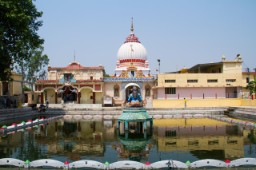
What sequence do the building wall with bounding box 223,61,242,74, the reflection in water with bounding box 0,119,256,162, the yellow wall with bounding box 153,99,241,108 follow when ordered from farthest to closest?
1. the building wall with bounding box 223,61,242,74
2. the yellow wall with bounding box 153,99,241,108
3. the reflection in water with bounding box 0,119,256,162

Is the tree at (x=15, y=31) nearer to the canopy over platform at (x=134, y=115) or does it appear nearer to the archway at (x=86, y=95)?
the canopy over platform at (x=134, y=115)

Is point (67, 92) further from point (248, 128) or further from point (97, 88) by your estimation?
point (248, 128)

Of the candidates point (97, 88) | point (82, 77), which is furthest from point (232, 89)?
point (82, 77)

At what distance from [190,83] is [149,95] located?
7641 mm

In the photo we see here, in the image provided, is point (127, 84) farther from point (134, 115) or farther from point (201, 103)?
point (134, 115)

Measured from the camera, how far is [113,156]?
1218 cm

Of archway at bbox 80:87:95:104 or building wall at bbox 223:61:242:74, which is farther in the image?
archway at bbox 80:87:95:104

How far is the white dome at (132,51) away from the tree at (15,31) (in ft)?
78.7

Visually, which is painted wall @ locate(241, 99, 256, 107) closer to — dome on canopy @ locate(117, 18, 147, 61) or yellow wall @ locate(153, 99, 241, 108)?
yellow wall @ locate(153, 99, 241, 108)

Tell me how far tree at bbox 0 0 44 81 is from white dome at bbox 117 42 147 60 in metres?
24.0

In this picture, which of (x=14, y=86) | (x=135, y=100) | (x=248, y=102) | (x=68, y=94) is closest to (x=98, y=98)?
(x=68, y=94)

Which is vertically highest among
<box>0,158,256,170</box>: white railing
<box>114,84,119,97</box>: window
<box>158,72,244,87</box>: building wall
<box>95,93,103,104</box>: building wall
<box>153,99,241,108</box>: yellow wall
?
<box>158,72,244,87</box>: building wall

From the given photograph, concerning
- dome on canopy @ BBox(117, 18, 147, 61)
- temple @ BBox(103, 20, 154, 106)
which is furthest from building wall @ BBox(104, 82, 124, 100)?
dome on canopy @ BBox(117, 18, 147, 61)

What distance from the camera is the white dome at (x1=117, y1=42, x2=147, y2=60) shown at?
5084 centimetres
